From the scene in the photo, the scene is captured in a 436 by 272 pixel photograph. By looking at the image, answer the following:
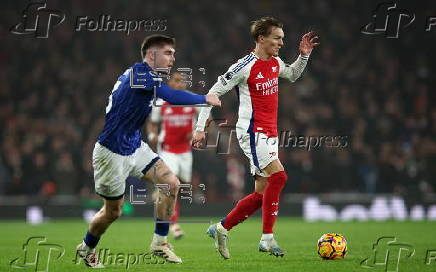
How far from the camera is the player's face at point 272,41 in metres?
9.12

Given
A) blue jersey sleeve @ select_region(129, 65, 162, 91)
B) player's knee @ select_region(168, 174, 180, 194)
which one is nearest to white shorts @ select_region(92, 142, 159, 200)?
player's knee @ select_region(168, 174, 180, 194)

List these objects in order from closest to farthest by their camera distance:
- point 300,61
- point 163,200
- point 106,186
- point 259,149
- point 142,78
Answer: point 142,78
point 106,186
point 163,200
point 259,149
point 300,61

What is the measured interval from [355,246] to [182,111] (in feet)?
15.2

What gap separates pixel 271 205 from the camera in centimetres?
888

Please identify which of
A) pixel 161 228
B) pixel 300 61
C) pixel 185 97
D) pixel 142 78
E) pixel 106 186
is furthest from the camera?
pixel 300 61

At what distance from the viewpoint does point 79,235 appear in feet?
45.8

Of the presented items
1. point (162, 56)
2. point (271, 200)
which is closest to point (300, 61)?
point (271, 200)

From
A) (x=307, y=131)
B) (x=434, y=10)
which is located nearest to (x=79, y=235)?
(x=307, y=131)

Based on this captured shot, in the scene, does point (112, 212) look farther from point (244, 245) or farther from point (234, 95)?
point (234, 95)

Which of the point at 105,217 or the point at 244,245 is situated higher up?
the point at 105,217

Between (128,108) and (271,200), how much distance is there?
202cm

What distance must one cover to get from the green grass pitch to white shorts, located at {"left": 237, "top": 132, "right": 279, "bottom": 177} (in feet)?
3.41

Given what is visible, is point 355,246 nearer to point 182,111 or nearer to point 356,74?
point 182,111

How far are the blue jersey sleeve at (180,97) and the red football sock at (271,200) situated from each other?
1924mm
